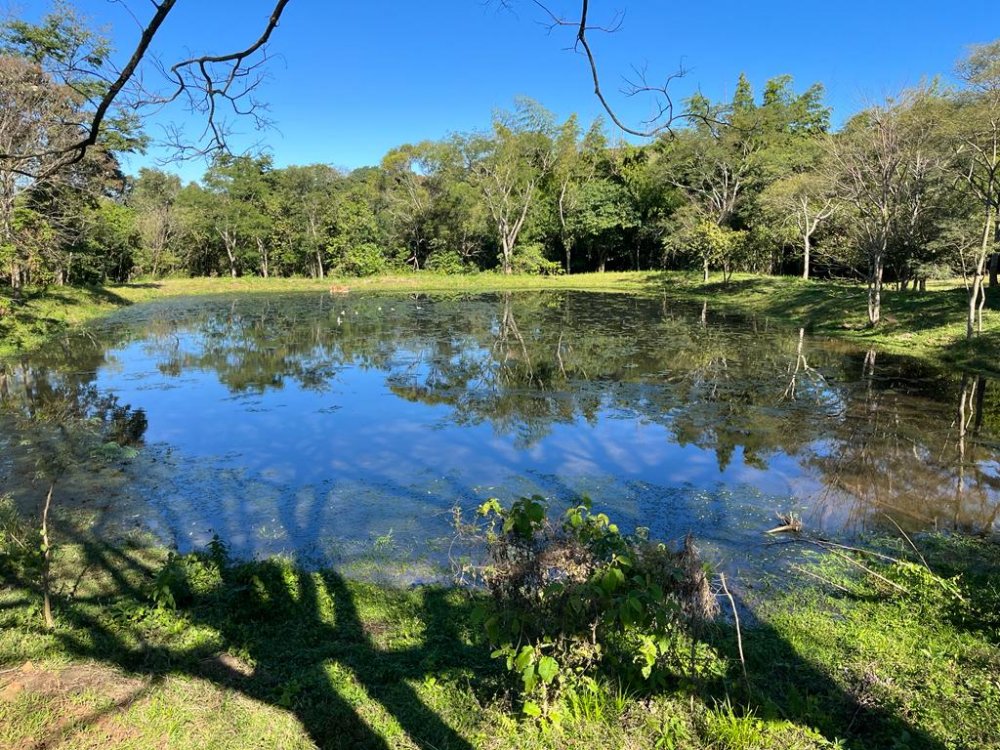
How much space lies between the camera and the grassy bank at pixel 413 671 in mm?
3426

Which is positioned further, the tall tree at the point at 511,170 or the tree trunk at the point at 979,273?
the tall tree at the point at 511,170

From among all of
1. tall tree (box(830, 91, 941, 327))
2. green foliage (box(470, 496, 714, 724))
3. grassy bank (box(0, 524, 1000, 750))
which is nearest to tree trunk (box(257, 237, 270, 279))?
tall tree (box(830, 91, 941, 327))

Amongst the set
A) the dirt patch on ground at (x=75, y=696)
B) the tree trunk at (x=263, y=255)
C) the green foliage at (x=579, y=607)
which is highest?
the tree trunk at (x=263, y=255)

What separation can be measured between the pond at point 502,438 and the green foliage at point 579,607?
2697mm

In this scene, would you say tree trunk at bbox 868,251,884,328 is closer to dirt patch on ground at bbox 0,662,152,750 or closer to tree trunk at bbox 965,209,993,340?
tree trunk at bbox 965,209,993,340

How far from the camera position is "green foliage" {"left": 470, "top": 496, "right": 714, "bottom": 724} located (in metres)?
3.43

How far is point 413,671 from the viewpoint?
420 cm

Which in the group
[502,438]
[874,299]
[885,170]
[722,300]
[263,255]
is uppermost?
[885,170]

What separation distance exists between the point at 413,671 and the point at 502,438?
667 centimetres

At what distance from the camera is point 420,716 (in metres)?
3.67

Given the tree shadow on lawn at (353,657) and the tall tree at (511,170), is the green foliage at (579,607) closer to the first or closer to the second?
the tree shadow on lawn at (353,657)

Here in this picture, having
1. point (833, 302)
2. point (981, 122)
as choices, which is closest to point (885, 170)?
point (981, 122)

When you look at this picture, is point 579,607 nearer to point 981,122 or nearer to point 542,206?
point 981,122

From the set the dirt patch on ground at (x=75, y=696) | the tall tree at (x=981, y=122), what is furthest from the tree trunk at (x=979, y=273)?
the dirt patch on ground at (x=75, y=696)
